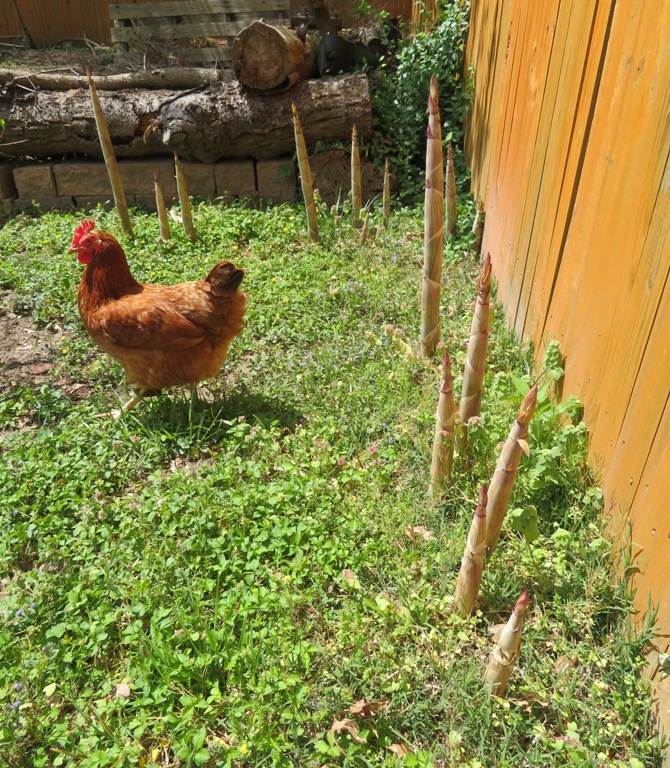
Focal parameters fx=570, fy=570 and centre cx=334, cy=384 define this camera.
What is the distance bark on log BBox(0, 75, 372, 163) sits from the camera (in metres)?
6.45

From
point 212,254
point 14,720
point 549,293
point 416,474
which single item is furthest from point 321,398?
point 212,254

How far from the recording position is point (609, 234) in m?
2.14

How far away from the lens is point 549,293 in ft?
9.53

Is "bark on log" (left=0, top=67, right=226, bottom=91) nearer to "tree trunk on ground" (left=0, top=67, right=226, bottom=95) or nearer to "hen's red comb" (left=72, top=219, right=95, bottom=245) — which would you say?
"tree trunk on ground" (left=0, top=67, right=226, bottom=95)

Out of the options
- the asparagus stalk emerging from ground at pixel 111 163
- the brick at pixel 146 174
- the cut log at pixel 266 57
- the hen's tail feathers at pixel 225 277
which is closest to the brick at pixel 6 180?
the brick at pixel 146 174

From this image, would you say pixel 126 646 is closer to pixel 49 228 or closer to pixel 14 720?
pixel 14 720

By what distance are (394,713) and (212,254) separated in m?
4.54

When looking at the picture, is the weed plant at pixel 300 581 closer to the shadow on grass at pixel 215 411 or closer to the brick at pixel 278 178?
the shadow on grass at pixel 215 411

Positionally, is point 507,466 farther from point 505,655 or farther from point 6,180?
point 6,180

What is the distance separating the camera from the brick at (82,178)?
697 cm

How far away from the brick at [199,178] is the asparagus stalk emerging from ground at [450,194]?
3136 millimetres

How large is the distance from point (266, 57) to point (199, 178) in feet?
5.06

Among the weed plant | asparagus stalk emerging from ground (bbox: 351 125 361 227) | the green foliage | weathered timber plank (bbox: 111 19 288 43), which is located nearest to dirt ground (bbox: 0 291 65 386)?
the weed plant

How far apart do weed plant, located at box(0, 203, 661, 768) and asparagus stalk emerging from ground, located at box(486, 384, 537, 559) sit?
246 mm
